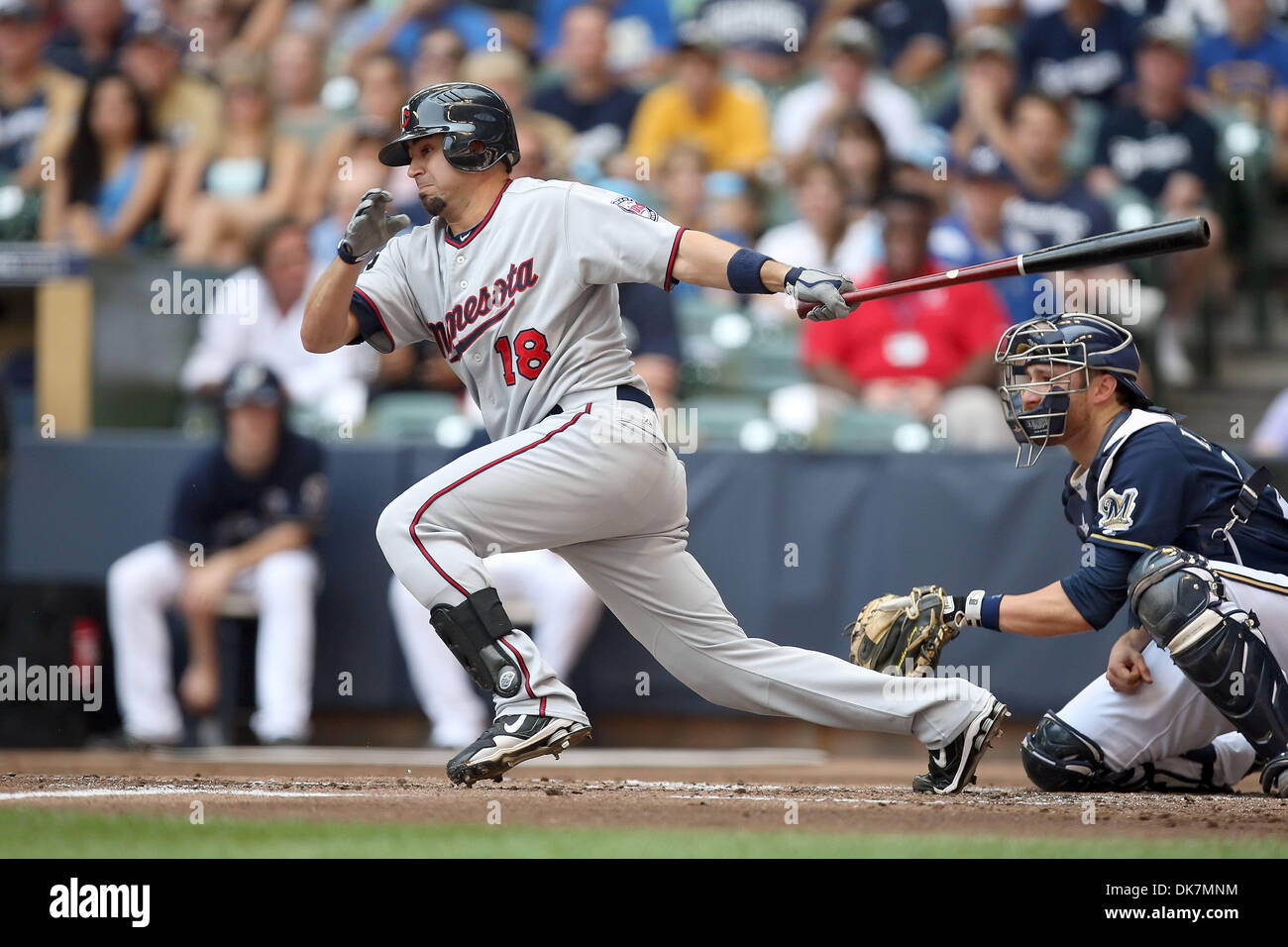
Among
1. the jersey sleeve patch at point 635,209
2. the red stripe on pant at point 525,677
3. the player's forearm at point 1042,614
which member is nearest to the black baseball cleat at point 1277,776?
the player's forearm at point 1042,614

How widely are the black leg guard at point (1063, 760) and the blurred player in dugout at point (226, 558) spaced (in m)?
3.32

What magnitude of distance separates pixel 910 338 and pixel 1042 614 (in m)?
3.30

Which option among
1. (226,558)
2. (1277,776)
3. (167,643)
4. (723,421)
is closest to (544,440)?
(1277,776)

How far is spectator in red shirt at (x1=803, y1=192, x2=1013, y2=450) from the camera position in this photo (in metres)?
7.50

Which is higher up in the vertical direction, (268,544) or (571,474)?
(571,474)

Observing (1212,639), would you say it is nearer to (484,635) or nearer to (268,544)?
(484,635)

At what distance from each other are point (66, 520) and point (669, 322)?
9.23ft

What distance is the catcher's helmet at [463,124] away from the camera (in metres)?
4.49

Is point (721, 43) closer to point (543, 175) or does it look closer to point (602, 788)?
point (543, 175)

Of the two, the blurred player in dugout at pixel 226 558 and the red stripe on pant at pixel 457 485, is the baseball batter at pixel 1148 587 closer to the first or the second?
the red stripe on pant at pixel 457 485

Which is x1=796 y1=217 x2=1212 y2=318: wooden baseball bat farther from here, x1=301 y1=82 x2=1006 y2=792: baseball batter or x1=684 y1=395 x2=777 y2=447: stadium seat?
x1=684 y1=395 x2=777 y2=447: stadium seat

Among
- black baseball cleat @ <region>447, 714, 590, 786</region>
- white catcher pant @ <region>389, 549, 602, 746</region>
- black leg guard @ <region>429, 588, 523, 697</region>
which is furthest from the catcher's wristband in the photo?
white catcher pant @ <region>389, 549, 602, 746</region>

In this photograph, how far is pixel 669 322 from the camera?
7.29 m

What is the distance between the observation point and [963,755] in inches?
179
